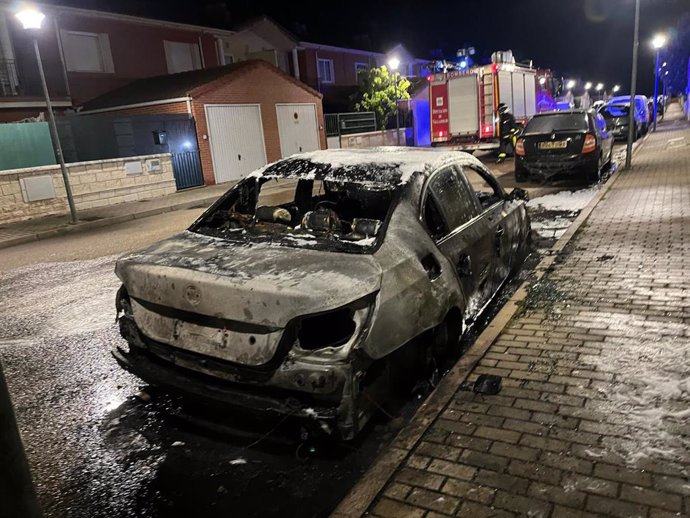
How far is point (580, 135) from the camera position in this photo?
40.6 feet

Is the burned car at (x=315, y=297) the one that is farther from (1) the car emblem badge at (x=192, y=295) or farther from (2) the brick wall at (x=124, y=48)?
(2) the brick wall at (x=124, y=48)

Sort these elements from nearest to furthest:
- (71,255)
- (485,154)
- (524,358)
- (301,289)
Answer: (301,289) → (524,358) → (71,255) → (485,154)

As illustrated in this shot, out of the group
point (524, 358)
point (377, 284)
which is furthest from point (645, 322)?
point (377, 284)

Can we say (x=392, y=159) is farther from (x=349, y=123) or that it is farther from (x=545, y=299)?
(x=349, y=123)

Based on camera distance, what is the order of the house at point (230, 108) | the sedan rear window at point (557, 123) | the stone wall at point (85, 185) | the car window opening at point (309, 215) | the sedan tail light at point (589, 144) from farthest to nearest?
the house at point (230, 108) → the stone wall at point (85, 185) → the sedan rear window at point (557, 123) → the sedan tail light at point (589, 144) → the car window opening at point (309, 215)

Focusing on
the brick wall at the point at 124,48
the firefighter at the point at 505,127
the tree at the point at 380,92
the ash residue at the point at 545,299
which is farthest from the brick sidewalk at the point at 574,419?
the tree at the point at 380,92

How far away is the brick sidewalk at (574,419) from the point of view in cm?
253

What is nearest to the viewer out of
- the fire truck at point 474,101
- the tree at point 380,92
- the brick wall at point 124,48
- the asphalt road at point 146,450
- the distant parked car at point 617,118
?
the asphalt road at point 146,450

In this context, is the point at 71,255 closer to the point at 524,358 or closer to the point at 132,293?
the point at 132,293

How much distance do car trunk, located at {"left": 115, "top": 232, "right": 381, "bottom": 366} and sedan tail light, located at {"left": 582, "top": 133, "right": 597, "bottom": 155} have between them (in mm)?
10861

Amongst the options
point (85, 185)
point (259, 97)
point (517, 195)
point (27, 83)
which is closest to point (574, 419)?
point (517, 195)

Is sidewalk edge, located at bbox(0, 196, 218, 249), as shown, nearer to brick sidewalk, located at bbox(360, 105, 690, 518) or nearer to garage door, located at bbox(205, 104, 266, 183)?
garage door, located at bbox(205, 104, 266, 183)

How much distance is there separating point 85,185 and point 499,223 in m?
13.3

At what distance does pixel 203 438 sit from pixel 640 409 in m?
2.65
